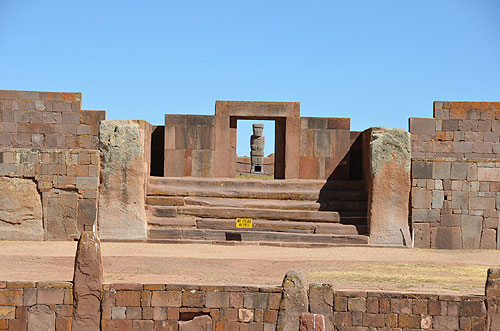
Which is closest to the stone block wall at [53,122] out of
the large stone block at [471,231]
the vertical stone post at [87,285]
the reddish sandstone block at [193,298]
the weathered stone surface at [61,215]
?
the weathered stone surface at [61,215]

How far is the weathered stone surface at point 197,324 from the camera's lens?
28.7 ft

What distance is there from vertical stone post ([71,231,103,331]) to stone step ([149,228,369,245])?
235 inches

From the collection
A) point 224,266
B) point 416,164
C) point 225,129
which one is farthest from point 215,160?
point 224,266

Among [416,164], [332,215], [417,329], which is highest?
[416,164]

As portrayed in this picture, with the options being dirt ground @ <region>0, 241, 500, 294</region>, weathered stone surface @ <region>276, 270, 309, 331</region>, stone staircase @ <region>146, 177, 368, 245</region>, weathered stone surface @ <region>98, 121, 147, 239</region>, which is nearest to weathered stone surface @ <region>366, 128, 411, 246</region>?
stone staircase @ <region>146, 177, 368, 245</region>

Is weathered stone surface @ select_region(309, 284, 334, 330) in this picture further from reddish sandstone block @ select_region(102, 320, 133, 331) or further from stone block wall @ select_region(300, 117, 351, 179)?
stone block wall @ select_region(300, 117, 351, 179)

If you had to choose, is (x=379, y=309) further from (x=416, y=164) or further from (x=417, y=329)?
(x=416, y=164)

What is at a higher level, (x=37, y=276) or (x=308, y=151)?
(x=308, y=151)

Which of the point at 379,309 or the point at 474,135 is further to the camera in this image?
the point at 474,135

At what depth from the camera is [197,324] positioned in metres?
8.77

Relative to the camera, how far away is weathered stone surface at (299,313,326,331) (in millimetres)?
7875

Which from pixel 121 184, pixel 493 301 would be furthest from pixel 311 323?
pixel 121 184

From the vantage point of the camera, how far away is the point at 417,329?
341 inches

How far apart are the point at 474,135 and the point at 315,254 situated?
797 centimetres
